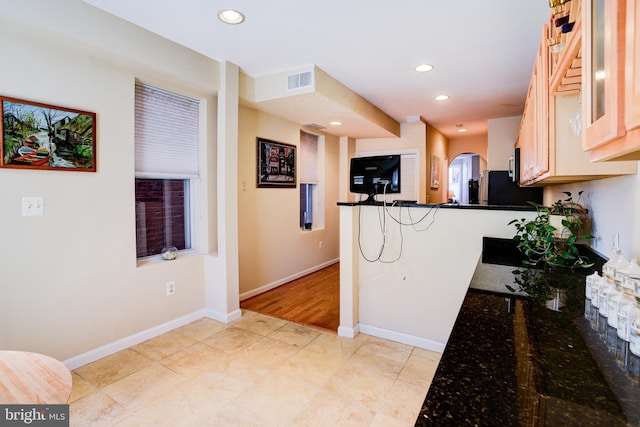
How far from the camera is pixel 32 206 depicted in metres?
2.14

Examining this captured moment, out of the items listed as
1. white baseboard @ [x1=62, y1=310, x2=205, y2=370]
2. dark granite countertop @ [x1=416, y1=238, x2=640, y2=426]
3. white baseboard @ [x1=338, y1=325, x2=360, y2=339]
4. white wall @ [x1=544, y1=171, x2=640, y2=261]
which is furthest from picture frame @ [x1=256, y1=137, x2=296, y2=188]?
dark granite countertop @ [x1=416, y1=238, x2=640, y2=426]

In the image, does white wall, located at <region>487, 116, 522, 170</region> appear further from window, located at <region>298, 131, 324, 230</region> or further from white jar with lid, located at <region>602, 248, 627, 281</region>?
white jar with lid, located at <region>602, 248, 627, 281</region>

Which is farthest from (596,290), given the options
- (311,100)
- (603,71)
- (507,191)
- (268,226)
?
(507,191)

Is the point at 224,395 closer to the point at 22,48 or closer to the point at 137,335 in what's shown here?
the point at 137,335

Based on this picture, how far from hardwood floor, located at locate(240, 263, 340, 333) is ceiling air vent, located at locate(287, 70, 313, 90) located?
7.71 feet

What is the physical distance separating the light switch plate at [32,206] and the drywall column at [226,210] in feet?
4.49

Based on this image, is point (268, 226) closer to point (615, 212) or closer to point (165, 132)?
point (165, 132)

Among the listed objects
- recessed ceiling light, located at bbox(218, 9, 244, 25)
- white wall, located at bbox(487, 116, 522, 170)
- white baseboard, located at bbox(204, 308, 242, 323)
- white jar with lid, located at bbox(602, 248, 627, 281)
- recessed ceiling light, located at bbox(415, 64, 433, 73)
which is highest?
recessed ceiling light, located at bbox(415, 64, 433, 73)

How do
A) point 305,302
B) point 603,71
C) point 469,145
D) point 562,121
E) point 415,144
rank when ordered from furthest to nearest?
point 469,145, point 415,144, point 305,302, point 562,121, point 603,71

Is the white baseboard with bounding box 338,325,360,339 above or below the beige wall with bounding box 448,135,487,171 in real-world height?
below

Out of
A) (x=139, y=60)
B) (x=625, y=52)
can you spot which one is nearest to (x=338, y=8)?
(x=139, y=60)

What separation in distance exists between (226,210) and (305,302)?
1.49 m

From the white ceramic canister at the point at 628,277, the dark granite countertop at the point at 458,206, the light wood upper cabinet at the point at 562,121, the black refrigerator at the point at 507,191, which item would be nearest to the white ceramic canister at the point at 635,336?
the white ceramic canister at the point at 628,277

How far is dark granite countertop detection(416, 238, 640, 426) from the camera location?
Answer: 0.61 m
